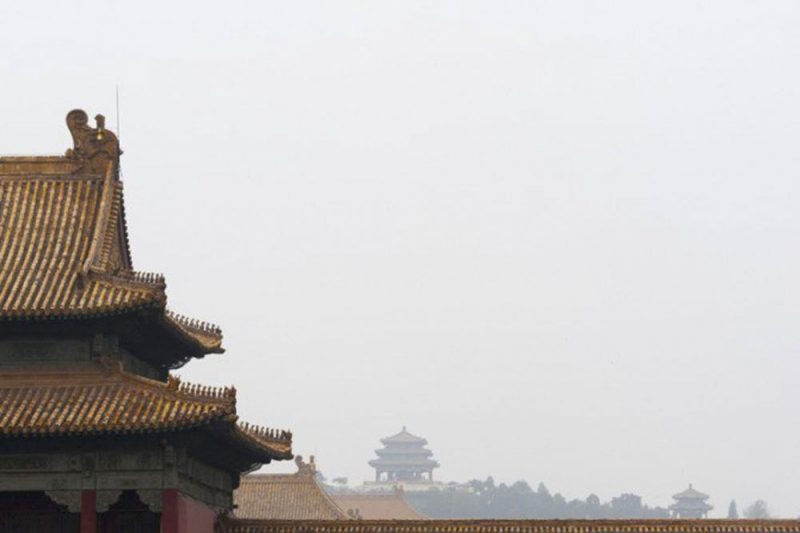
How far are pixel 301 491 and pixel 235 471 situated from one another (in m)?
51.7

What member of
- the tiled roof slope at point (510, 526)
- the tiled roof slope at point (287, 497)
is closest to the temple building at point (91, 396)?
the tiled roof slope at point (510, 526)

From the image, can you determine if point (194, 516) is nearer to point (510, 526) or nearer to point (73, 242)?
point (73, 242)

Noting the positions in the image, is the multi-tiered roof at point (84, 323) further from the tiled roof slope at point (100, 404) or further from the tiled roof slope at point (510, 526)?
the tiled roof slope at point (510, 526)

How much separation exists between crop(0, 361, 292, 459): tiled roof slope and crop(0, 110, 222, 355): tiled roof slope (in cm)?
150

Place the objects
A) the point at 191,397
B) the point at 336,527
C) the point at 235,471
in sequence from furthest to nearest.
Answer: the point at 235,471 < the point at 336,527 < the point at 191,397

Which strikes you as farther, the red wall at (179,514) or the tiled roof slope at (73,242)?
the tiled roof slope at (73,242)

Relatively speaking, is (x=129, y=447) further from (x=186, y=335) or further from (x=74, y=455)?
(x=186, y=335)

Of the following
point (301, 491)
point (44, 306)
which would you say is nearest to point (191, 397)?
point (44, 306)

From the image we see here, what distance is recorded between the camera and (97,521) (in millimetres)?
39938

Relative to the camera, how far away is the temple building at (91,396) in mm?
37812

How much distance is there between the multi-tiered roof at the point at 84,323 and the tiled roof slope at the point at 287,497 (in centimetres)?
5019

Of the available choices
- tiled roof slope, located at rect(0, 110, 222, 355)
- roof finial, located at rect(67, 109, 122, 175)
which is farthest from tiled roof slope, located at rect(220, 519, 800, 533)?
roof finial, located at rect(67, 109, 122, 175)

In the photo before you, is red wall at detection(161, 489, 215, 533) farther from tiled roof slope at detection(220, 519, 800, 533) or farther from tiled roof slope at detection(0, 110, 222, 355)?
tiled roof slope at detection(0, 110, 222, 355)

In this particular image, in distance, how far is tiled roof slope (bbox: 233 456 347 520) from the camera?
93312 millimetres
